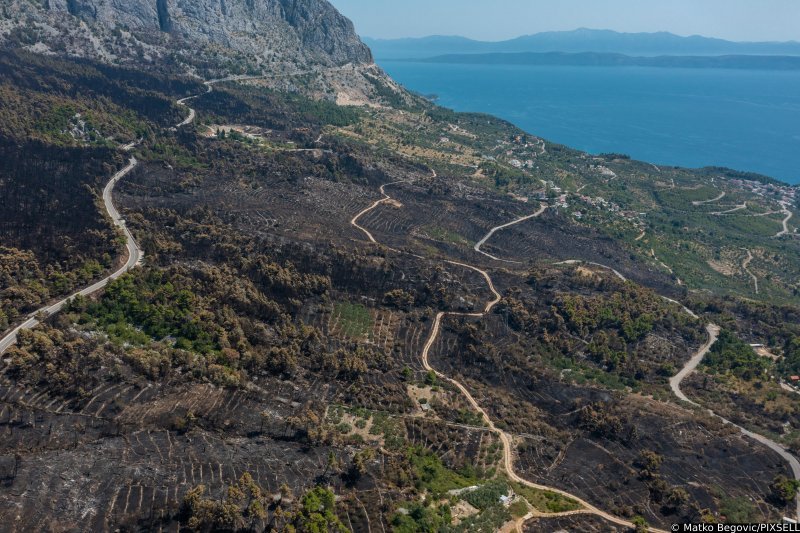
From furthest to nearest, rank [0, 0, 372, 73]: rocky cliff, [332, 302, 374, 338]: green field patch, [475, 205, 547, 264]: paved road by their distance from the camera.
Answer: [0, 0, 372, 73]: rocky cliff → [475, 205, 547, 264]: paved road → [332, 302, 374, 338]: green field patch

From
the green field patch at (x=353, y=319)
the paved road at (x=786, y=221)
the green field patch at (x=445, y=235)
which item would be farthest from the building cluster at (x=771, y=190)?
the green field patch at (x=353, y=319)

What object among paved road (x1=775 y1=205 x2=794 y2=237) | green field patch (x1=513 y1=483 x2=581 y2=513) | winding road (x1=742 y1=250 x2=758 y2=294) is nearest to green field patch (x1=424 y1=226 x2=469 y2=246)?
A: green field patch (x1=513 y1=483 x2=581 y2=513)

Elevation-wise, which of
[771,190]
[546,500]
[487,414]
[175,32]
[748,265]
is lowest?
[748,265]

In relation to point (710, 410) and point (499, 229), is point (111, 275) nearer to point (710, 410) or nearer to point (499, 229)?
point (710, 410)

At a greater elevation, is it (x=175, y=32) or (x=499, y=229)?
(x=175, y=32)

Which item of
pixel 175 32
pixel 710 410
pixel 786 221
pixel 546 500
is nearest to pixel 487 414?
pixel 546 500

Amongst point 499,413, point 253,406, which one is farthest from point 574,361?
point 253,406

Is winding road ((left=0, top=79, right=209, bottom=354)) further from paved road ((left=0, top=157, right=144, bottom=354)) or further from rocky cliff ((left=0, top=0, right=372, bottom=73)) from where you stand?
rocky cliff ((left=0, top=0, right=372, bottom=73))

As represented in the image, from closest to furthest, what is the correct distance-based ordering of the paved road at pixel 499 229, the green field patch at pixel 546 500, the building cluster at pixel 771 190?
the green field patch at pixel 546 500
the paved road at pixel 499 229
the building cluster at pixel 771 190

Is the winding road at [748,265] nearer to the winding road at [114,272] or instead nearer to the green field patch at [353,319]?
the green field patch at [353,319]
